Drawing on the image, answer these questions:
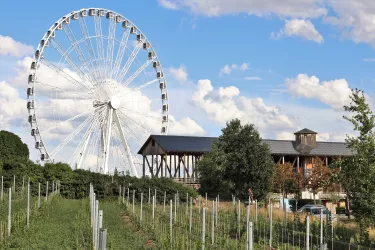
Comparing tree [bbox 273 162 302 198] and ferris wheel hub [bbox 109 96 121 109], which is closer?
ferris wheel hub [bbox 109 96 121 109]

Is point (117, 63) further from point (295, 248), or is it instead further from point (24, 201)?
point (295, 248)

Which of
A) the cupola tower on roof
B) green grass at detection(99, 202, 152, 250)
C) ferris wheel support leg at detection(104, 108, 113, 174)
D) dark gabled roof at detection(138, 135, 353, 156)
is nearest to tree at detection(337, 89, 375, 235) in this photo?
green grass at detection(99, 202, 152, 250)

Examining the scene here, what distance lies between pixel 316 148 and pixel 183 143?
49.9 ft

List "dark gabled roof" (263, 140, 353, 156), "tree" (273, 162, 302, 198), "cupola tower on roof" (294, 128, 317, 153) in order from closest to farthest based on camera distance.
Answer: "tree" (273, 162, 302, 198) → "dark gabled roof" (263, 140, 353, 156) → "cupola tower on roof" (294, 128, 317, 153)

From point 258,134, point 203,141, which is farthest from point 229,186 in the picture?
point 203,141

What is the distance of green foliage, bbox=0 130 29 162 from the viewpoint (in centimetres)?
5478

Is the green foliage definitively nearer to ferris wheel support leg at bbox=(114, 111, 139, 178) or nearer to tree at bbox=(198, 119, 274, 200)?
ferris wheel support leg at bbox=(114, 111, 139, 178)

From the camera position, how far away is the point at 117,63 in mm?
52219

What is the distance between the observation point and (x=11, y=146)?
184ft

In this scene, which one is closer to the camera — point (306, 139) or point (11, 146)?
point (11, 146)

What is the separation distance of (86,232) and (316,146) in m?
48.5

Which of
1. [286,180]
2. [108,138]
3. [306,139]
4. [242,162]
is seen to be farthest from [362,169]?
[306,139]

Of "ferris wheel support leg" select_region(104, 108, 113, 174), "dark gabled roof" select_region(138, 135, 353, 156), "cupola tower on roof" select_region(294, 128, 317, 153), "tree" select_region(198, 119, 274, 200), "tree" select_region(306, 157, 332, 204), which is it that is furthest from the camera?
"cupola tower on roof" select_region(294, 128, 317, 153)

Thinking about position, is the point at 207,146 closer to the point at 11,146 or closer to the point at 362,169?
the point at 11,146
